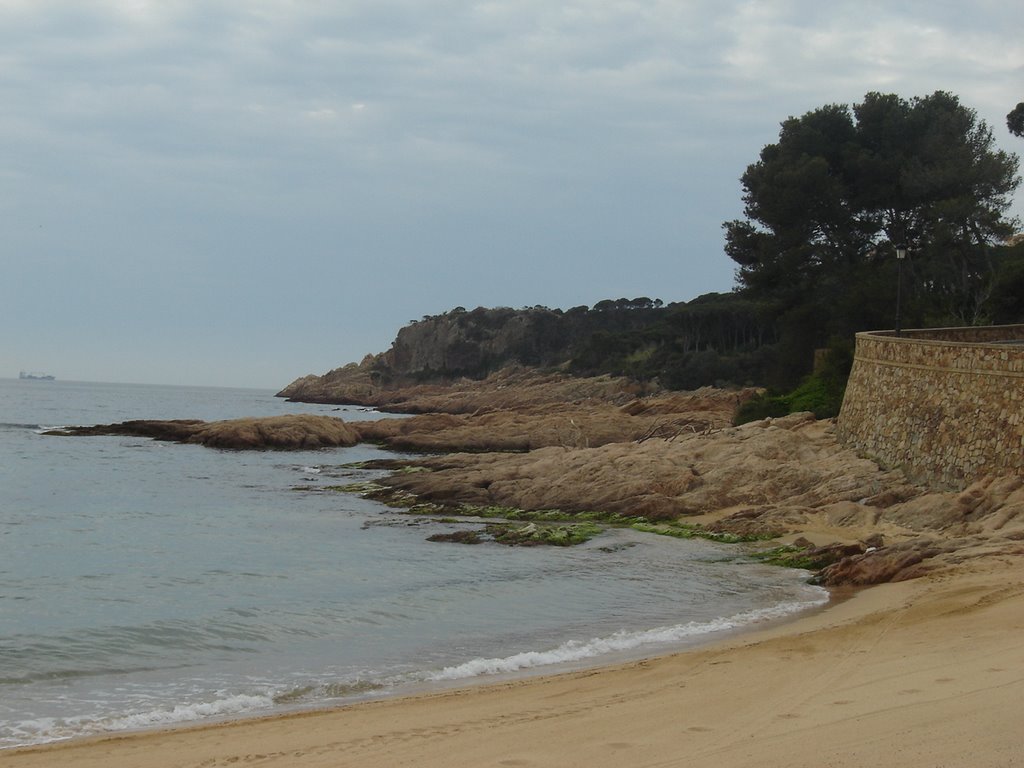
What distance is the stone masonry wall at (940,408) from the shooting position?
18.9m

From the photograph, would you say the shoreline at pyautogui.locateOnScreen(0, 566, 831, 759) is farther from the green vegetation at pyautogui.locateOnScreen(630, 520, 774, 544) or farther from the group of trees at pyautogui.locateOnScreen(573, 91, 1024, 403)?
the group of trees at pyautogui.locateOnScreen(573, 91, 1024, 403)

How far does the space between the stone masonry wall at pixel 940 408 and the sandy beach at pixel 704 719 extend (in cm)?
911

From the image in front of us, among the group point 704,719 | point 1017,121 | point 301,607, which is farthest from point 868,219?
point 704,719

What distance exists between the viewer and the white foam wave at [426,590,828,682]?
10.9 meters

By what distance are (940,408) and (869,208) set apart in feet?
75.2

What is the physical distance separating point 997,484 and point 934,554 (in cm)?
418

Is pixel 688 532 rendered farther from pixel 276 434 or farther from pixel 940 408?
pixel 276 434

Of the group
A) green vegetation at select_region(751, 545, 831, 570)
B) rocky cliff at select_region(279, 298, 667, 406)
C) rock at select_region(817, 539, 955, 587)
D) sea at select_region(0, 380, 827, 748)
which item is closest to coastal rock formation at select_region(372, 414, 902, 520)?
green vegetation at select_region(751, 545, 831, 570)

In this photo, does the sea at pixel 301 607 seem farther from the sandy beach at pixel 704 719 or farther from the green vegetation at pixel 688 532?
the sandy beach at pixel 704 719

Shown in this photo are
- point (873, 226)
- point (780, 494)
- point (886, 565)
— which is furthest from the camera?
point (873, 226)

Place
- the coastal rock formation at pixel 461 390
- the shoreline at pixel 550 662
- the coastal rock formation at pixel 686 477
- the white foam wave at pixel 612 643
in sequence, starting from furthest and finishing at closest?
the coastal rock formation at pixel 461 390 → the coastal rock formation at pixel 686 477 → the white foam wave at pixel 612 643 → the shoreline at pixel 550 662

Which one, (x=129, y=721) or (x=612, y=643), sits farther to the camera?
(x=612, y=643)

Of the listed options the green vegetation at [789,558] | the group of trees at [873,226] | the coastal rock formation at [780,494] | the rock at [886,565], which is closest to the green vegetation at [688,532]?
the coastal rock formation at [780,494]

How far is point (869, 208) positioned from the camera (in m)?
41.8
